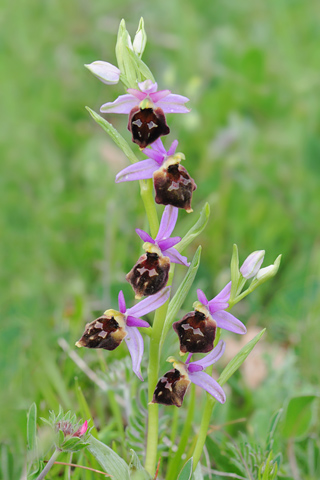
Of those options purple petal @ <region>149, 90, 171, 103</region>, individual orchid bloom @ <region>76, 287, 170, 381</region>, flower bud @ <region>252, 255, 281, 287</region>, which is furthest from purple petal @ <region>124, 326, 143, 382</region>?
purple petal @ <region>149, 90, 171, 103</region>

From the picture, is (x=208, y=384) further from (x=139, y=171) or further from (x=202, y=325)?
(x=139, y=171)

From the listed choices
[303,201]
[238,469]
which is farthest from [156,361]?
[303,201]

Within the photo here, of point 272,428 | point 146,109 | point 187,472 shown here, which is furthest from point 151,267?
point 272,428

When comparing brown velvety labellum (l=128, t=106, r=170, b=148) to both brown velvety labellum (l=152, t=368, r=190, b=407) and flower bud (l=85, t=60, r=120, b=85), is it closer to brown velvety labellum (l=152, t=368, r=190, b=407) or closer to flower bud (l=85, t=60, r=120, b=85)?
flower bud (l=85, t=60, r=120, b=85)

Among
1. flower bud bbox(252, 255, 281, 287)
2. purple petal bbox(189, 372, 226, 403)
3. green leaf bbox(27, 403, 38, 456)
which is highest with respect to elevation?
flower bud bbox(252, 255, 281, 287)

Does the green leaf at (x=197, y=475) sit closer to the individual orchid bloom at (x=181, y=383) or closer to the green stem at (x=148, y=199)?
the individual orchid bloom at (x=181, y=383)

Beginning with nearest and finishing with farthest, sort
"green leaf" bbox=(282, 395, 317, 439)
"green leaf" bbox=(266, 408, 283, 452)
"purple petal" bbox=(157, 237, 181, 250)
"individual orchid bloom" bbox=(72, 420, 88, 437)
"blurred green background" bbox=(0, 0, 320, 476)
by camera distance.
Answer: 1. "individual orchid bloom" bbox=(72, 420, 88, 437)
2. "purple petal" bbox=(157, 237, 181, 250)
3. "green leaf" bbox=(266, 408, 283, 452)
4. "green leaf" bbox=(282, 395, 317, 439)
5. "blurred green background" bbox=(0, 0, 320, 476)
